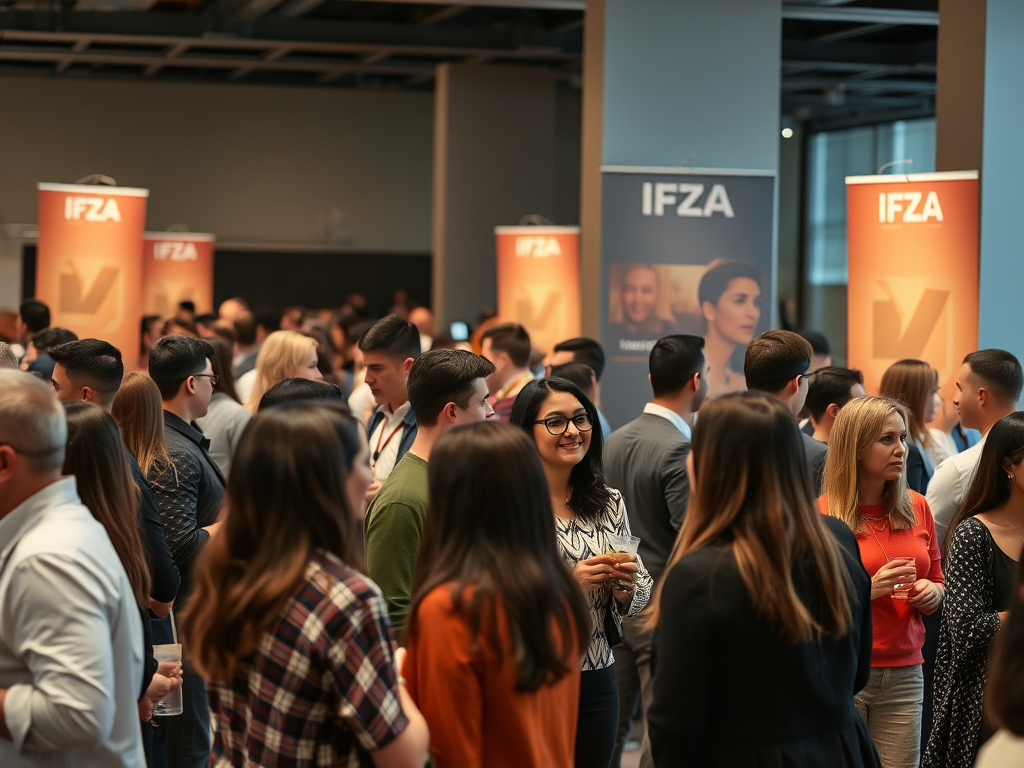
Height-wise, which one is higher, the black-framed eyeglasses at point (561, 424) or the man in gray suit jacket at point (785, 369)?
the man in gray suit jacket at point (785, 369)

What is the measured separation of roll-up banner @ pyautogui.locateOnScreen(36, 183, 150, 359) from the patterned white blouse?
575 centimetres

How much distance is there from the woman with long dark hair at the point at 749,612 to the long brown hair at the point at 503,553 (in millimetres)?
190

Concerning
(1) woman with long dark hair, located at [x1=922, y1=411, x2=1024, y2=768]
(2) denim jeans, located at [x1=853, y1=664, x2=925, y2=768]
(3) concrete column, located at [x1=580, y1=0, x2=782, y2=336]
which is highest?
(3) concrete column, located at [x1=580, y1=0, x2=782, y2=336]

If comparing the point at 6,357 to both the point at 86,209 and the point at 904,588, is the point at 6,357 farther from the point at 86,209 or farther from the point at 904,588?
the point at 86,209

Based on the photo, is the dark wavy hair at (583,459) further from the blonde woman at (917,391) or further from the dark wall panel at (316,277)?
the dark wall panel at (316,277)

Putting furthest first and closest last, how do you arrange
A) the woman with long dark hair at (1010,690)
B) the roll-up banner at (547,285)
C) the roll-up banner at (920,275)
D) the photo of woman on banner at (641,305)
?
the roll-up banner at (547,285) < the photo of woman on banner at (641,305) < the roll-up banner at (920,275) < the woman with long dark hair at (1010,690)

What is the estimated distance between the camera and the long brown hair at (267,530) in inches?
71.5

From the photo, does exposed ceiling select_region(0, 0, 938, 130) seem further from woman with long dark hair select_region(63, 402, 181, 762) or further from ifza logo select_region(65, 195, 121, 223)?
woman with long dark hair select_region(63, 402, 181, 762)

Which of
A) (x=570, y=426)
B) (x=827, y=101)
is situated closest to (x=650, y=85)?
(x=570, y=426)

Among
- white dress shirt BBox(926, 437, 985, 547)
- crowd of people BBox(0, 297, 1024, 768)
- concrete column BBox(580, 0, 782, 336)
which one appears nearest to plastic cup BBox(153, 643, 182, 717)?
crowd of people BBox(0, 297, 1024, 768)

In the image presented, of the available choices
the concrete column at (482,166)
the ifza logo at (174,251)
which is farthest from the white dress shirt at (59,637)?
the concrete column at (482,166)

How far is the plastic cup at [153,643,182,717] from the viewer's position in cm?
284

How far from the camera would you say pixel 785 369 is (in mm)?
3990

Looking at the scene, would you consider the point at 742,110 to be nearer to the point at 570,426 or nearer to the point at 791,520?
the point at 570,426
